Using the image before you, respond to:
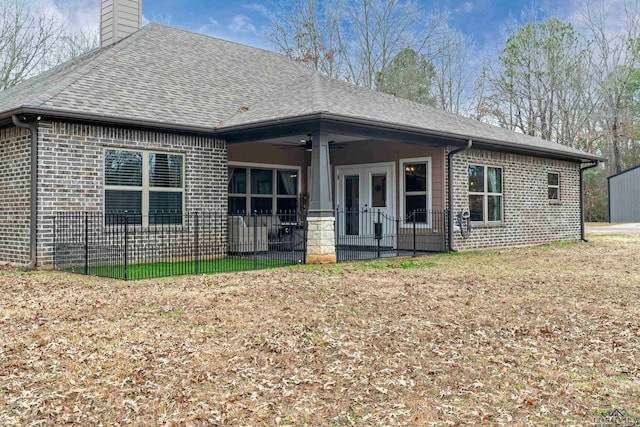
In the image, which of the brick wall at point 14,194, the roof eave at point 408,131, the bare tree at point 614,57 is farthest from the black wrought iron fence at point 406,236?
the bare tree at point 614,57

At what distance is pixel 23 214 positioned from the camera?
10102mm

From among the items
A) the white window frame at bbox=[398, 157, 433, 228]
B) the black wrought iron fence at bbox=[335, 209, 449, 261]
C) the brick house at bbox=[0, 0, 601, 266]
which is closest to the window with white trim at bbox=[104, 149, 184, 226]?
the brick house at bbox=[0, 0, 601, 266]

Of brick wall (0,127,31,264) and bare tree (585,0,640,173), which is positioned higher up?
bare tree (585,0,640,173)

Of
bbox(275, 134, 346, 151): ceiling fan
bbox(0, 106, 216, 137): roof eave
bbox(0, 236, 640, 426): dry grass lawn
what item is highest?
bbox(275, 134, 346, 151): ceiling fan

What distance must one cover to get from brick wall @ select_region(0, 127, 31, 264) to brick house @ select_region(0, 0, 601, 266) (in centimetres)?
4

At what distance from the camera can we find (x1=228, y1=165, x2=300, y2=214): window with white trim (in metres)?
14.2

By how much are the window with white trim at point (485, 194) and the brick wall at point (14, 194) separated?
32.9 ft

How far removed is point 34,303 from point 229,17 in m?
27.0

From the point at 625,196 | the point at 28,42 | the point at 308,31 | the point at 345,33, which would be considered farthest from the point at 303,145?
the point at 625,196

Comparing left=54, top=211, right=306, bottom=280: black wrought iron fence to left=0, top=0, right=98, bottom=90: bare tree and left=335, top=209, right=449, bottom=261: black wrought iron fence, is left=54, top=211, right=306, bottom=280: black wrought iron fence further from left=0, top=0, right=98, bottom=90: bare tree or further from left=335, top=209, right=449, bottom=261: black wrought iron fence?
left=0, top=0, right=98, bottom=90: bare tree

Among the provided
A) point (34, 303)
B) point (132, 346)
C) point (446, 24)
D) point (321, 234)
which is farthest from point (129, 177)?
point (446, 24)

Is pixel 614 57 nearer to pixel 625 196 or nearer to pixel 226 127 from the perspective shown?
pixel 625 196

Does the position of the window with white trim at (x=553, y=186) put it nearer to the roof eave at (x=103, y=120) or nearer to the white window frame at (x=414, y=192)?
the white window frame at (x=414, y=192)

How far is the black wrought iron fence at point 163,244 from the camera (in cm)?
988
